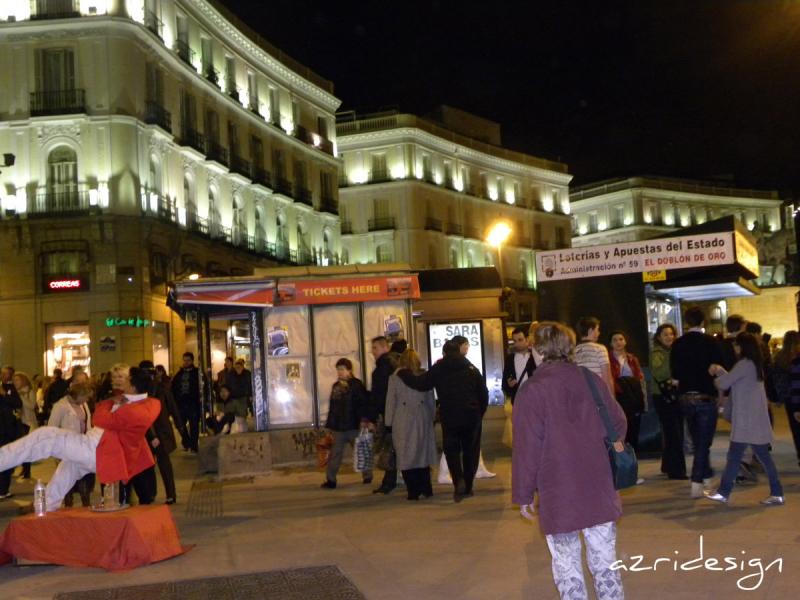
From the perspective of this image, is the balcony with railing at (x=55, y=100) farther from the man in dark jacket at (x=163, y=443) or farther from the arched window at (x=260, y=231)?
the man in dark jacket at (x=163, y=443)

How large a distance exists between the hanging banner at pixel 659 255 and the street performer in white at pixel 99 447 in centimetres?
783

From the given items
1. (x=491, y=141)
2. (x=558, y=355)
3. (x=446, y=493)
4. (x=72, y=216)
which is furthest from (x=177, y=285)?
(x=491, y=141)

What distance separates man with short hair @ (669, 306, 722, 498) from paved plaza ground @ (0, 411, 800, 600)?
434 millimetres

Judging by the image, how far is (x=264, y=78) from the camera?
50094mm

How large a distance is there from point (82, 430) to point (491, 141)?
66294 mm

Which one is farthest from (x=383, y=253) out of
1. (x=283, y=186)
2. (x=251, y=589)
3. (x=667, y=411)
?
(x=251, y=589)

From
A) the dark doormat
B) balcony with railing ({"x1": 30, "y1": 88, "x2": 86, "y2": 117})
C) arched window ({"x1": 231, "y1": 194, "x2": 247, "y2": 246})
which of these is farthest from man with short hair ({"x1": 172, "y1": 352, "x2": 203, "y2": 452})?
arched window ({"x1": 231, "y1": 194, "x2": 247, "y2": 246})

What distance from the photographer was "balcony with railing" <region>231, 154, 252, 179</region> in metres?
45.4

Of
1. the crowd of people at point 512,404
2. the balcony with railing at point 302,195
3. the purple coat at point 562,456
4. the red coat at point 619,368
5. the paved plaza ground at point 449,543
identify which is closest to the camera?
the purple coat at point 562,456

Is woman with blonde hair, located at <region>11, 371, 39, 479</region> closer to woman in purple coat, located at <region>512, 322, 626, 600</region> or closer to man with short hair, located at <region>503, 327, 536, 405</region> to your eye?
man with short hair, located at <region>503, 327, 536, 405</region>

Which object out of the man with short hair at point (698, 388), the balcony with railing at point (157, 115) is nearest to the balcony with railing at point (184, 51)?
the balcony with railing at point (157, 115)

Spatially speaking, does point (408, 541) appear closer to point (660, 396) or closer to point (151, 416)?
point (151, 416)

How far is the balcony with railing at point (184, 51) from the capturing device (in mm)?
40844

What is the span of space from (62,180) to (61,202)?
966 mm
